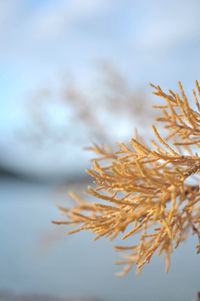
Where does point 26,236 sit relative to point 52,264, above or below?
above

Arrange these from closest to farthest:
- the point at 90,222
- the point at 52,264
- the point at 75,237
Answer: the point at 90,222 → the point at 52,264 → the point at 75,237

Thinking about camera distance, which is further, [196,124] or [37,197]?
[37,197]

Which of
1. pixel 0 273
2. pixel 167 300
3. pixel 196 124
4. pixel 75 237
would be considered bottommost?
pixel 167 300

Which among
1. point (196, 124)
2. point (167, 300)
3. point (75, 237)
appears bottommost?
point (167, 300)

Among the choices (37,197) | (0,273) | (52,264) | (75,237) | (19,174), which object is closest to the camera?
(0,273)

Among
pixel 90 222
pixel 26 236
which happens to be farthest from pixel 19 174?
pixel 90 222

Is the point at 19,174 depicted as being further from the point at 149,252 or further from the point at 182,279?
the point at 149,252

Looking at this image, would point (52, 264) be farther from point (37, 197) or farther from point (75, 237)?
point (37, 197)

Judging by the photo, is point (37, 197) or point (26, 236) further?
point (37, 197)

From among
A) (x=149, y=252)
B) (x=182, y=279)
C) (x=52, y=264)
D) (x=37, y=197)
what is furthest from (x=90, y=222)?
(x=37, y=197)
